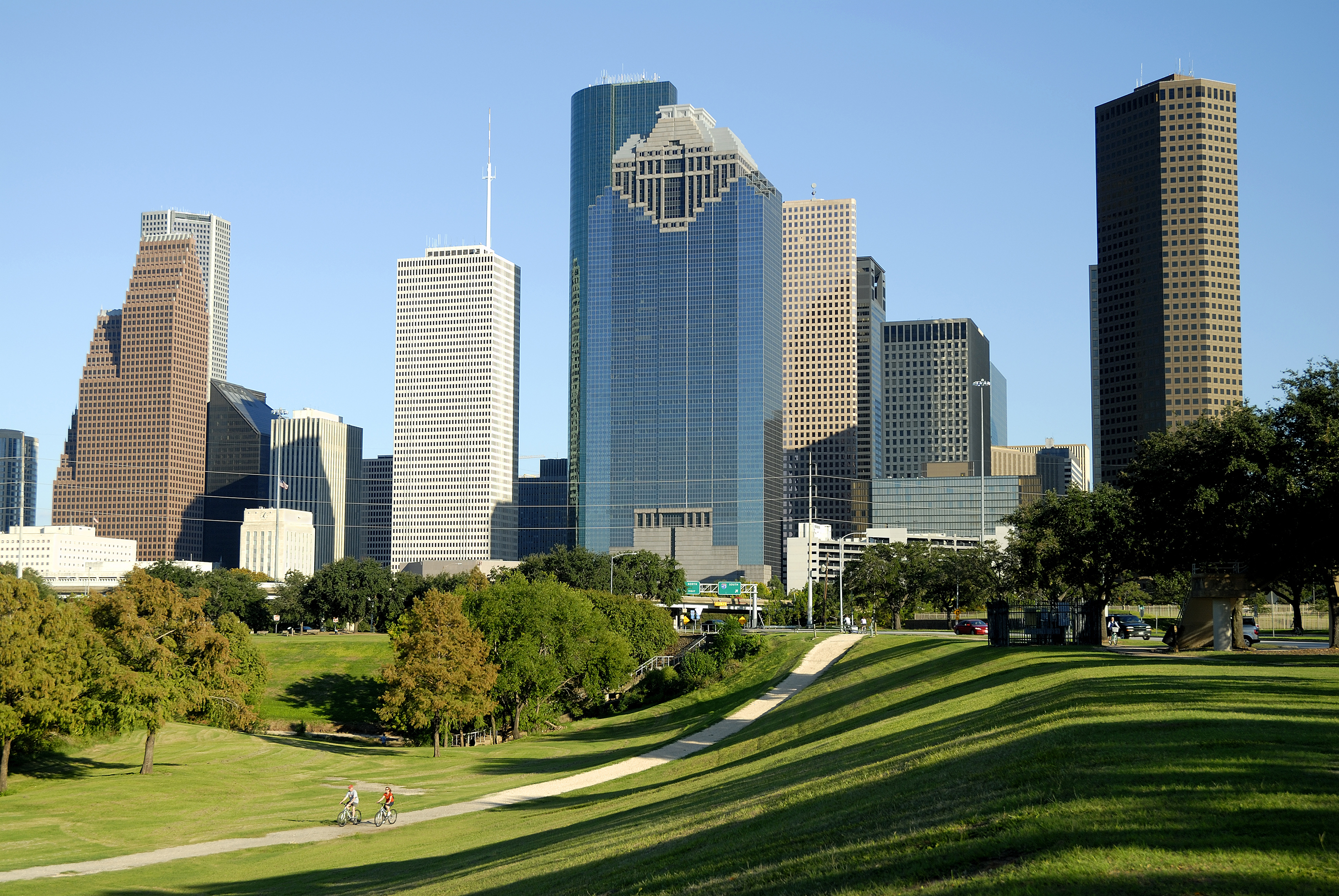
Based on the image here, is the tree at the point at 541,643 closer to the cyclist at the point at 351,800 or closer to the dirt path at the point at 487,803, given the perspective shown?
the dirt path at the point at 487,803

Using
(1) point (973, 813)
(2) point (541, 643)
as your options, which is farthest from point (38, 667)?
(1) point (973, 813)

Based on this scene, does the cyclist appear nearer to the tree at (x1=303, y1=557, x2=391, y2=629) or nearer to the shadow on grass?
the shadow on grass

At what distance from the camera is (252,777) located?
63.4 m

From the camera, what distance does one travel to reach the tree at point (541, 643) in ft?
277

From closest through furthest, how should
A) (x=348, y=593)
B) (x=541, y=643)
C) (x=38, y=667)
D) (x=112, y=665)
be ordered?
1. (x=38, y=667)
2. (x=112, y=665)
3. (x=541, y=643)
4. (x=348, y=593)

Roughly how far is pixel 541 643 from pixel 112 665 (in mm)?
33854

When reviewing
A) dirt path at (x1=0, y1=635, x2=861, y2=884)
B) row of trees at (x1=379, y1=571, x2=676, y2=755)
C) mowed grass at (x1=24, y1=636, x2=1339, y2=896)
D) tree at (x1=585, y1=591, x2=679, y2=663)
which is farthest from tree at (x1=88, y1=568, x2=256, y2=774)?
tree at (x1=585, y1=591, x2=679, y2=663)

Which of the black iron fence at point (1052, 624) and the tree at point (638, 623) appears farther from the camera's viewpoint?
the tree at point (638, 623)

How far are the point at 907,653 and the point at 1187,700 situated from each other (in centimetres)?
4237

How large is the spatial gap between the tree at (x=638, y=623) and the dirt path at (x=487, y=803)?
A: 26652 millimetres

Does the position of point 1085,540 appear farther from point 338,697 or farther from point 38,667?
point 338,697

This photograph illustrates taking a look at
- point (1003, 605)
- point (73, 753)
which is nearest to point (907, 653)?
point (1003, 605)

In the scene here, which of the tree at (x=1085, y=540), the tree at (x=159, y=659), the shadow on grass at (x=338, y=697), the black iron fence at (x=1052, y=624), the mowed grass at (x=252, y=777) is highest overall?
the tree at (x=1085, y=540)

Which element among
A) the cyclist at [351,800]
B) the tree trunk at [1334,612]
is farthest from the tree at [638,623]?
the tree trunk at [1334,612]
